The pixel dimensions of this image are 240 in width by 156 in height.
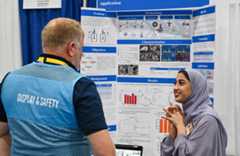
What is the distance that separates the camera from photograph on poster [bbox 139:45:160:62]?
122 inches

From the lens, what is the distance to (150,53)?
10.3 ft

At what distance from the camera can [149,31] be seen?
3.12 meters

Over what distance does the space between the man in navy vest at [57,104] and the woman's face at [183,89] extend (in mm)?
1015

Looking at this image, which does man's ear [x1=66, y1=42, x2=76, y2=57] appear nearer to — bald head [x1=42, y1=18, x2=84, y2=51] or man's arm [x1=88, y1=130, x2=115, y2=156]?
bald head [x1=42, y1=18, x2=84, y2=51]

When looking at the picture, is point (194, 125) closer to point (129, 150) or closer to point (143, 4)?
point (129, 150)

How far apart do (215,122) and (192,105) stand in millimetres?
181

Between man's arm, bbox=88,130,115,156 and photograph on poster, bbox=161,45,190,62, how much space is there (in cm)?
170

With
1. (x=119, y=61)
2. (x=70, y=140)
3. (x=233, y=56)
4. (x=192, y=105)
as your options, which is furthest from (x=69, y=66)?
(x=119, y=61)

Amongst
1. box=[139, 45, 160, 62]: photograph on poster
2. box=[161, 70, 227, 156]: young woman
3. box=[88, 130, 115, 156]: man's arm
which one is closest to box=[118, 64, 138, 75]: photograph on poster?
box=[139, 45, 160, 62]: photograph on poster

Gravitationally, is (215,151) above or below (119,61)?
below

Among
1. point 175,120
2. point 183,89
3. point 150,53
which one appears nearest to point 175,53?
point 150,53

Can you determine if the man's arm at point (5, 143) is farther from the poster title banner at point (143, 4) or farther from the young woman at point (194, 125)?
the poster title banner at point (143, 4)

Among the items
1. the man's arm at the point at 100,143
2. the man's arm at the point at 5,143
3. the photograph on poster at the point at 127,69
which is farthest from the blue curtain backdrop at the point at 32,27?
the man's arm at the point at 100,143

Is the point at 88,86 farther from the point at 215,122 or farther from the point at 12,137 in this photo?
the point at 215,122
